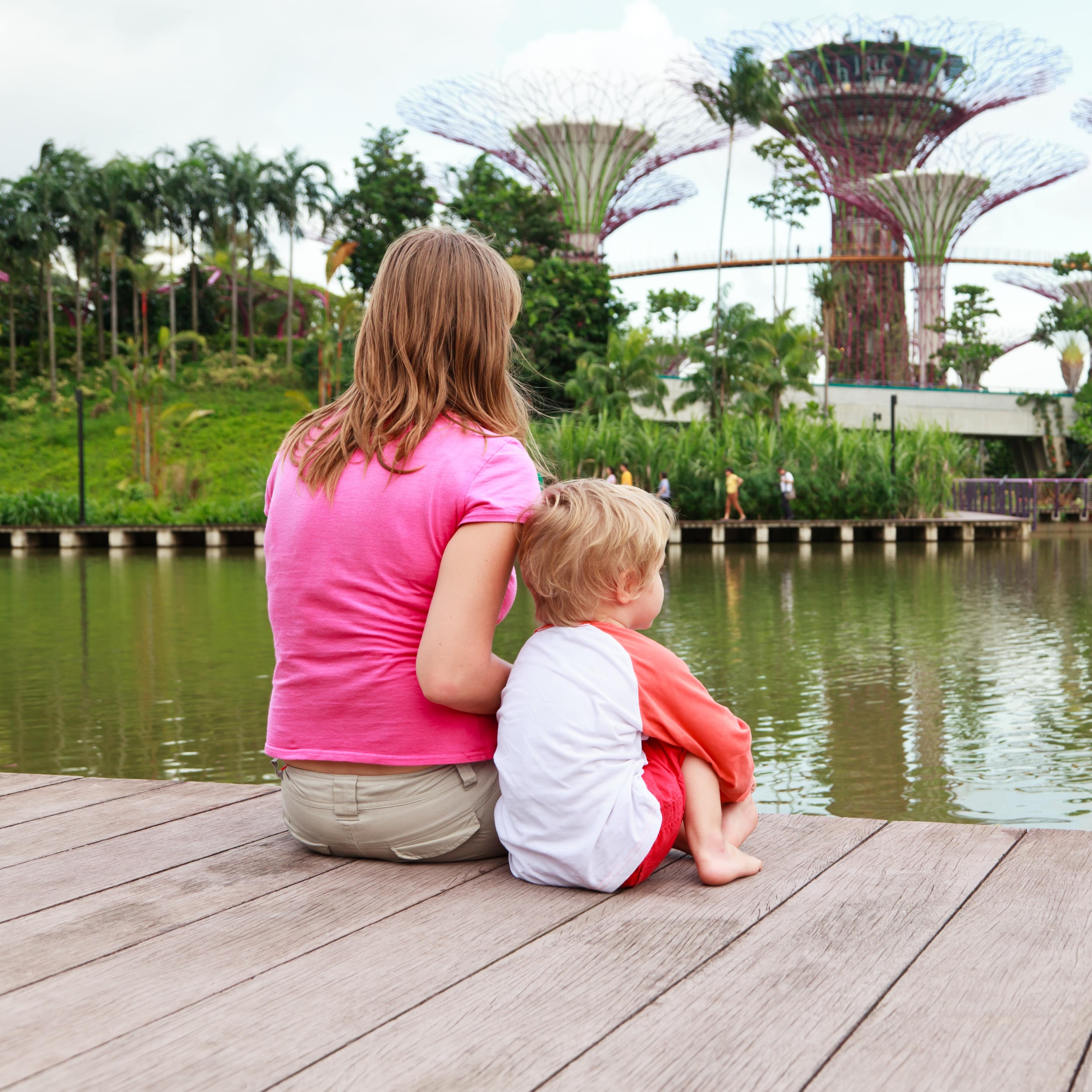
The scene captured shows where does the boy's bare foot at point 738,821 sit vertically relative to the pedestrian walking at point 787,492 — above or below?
below

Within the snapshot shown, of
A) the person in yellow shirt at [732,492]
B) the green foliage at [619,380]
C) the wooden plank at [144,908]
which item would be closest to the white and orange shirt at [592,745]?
the wooden plank at [144,908]

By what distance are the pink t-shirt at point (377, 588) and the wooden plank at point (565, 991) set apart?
0.42m

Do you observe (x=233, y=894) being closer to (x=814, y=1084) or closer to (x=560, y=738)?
(x=560, y=738)

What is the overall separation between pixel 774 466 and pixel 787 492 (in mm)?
989

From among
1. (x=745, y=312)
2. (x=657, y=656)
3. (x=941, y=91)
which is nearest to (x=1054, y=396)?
(x=941, y=91)

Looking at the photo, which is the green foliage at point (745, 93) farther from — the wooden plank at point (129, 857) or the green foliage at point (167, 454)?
the wooden plank at point (129, 857)

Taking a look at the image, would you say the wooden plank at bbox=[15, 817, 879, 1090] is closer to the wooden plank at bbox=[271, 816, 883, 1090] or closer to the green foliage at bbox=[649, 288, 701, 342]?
the wooden plank at bbox=[271, 816, 883, 1090]

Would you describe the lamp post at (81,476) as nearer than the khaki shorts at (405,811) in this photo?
No

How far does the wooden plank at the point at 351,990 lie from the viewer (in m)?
1.26

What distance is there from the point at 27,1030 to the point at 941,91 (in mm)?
44209

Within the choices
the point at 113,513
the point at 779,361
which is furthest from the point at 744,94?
the point at 113,513

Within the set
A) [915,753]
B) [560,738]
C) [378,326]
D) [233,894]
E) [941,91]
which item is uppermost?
[941,91]

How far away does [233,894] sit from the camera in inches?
74.0

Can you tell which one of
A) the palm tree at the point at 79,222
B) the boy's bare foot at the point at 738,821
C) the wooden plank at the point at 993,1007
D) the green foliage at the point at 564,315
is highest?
the palm tree at the point at 79,222
